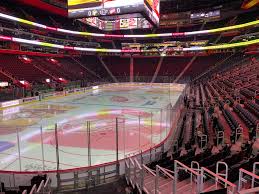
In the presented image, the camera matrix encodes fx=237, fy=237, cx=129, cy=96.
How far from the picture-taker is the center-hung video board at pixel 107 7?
9.98 meters

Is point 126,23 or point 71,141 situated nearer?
point 71,141

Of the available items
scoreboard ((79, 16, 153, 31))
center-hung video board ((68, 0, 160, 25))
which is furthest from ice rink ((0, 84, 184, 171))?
scoreboard ((79, 16, 153, 31))

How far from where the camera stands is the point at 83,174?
6172 mm

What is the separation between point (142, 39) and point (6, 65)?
1116 inches

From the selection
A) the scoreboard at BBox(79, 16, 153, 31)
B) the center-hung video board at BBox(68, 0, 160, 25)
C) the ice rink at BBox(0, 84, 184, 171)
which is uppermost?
the scoreboard at BBox(79, 16, 153, 31)

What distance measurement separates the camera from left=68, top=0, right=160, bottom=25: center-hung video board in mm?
9984

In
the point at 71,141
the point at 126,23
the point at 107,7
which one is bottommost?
the point at 71,141

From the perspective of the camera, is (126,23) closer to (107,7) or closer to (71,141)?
(107,7)

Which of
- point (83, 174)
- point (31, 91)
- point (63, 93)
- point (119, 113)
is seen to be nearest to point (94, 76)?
point (63, 93)

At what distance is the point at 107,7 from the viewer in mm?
10383

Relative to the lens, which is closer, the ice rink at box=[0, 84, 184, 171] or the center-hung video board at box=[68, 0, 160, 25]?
the ice rink at box=[0, 84, 184, 171]

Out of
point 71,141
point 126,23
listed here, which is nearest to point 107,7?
point 71,141

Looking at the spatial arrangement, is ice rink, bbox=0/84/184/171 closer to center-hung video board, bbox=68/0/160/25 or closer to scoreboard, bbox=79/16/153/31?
center-hung video board, bbox=68/0/160/25

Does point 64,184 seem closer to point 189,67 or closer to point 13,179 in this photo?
point 13,179
